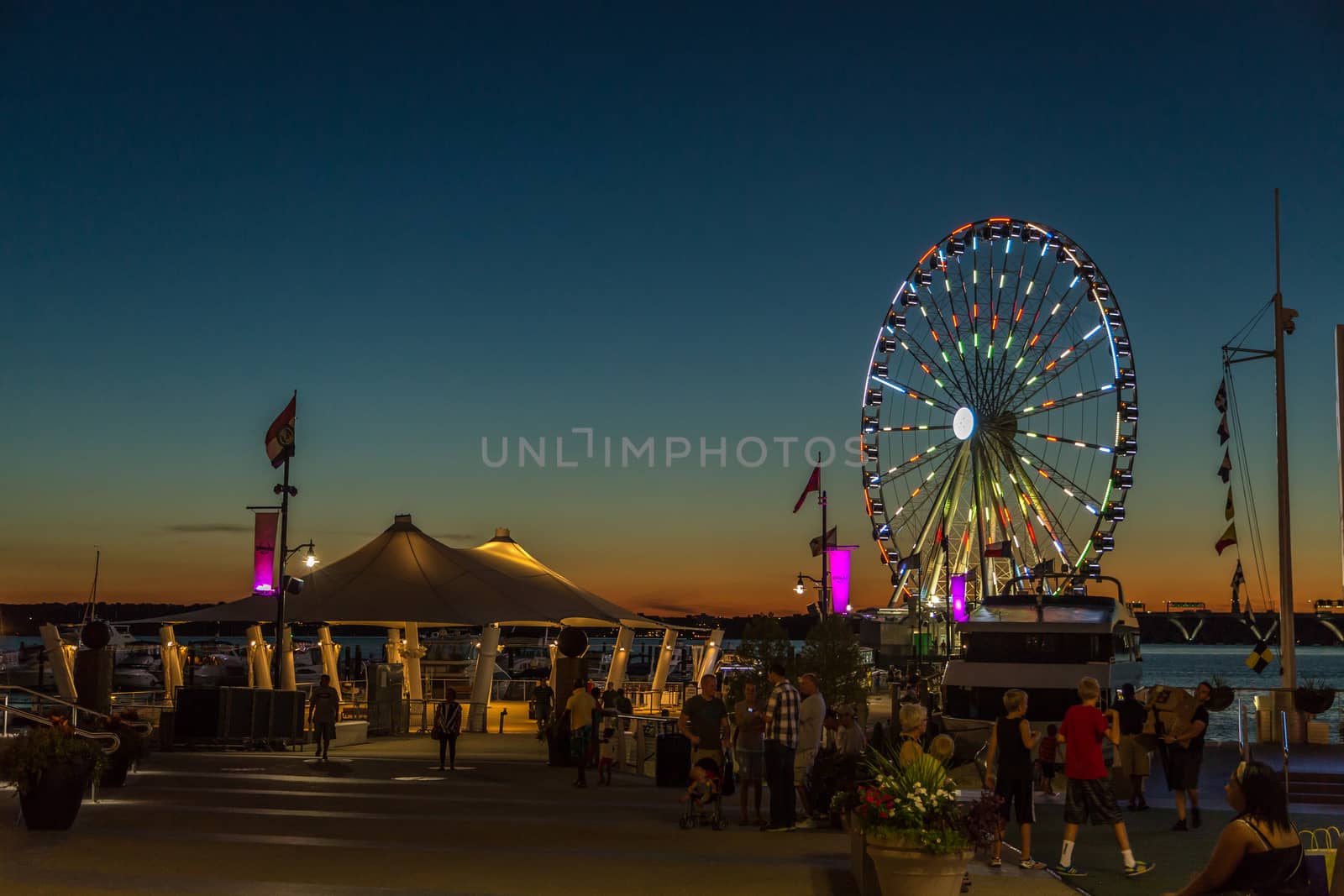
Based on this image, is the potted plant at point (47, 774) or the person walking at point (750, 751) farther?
the person walking at point (750, 751)

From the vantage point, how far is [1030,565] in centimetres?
4450

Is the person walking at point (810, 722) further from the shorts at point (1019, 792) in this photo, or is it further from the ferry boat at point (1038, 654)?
the ferry boat at point (1038, 654)

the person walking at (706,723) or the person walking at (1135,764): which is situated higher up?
the person walking at (706,723)

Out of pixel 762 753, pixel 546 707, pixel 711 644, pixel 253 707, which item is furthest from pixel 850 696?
→ pixel 762 753

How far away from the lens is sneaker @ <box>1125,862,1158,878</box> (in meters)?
11.7

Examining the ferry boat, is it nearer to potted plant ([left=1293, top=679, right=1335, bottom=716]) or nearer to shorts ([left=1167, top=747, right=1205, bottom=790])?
potted plant ([left=1293, top=679, right=1335, bottom=716])

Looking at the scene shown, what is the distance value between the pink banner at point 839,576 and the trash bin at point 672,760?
27.0 m

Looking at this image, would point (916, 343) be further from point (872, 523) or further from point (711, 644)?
point (711, 644)

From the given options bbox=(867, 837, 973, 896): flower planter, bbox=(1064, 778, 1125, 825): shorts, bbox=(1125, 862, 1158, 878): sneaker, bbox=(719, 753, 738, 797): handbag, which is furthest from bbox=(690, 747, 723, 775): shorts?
bbox=(867, 837, 973, 896): flower planter

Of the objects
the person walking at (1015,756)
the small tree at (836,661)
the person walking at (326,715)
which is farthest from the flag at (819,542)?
the person walking at (1015,756)

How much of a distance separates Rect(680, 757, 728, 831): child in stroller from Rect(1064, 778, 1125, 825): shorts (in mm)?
3783

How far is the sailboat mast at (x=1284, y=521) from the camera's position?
25.9 m

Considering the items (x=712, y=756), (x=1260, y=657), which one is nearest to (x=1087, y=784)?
(x=712, y=756)

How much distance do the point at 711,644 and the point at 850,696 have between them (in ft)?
13.1
